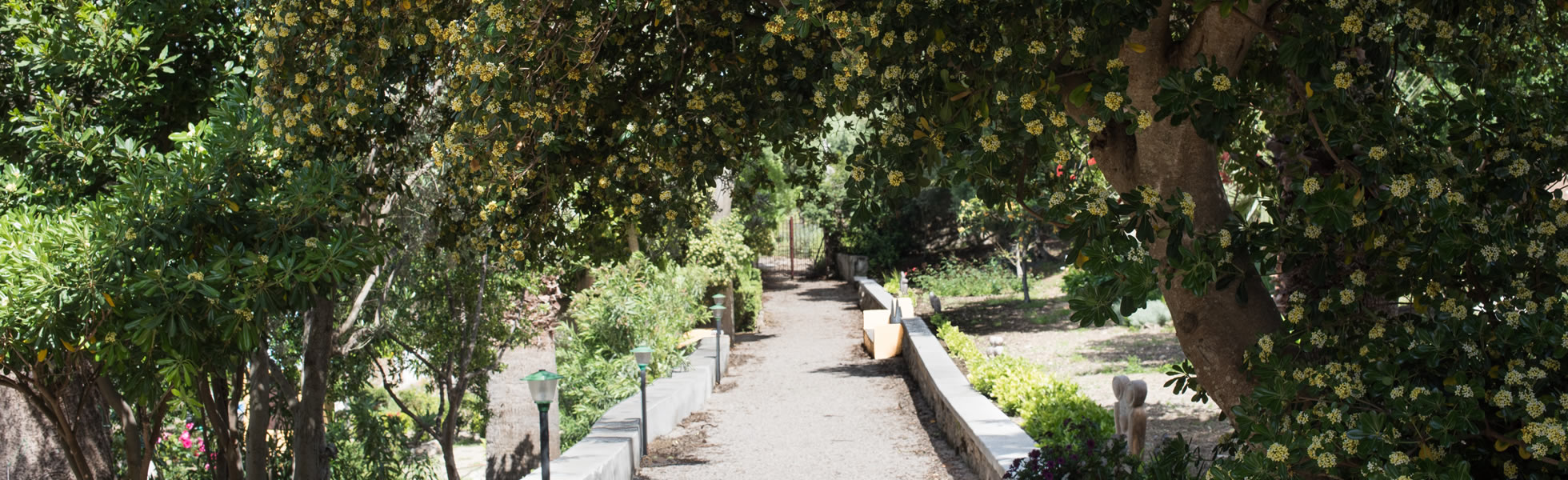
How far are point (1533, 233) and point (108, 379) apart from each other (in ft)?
22.4

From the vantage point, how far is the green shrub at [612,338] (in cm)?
1270

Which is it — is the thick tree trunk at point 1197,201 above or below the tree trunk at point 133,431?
above

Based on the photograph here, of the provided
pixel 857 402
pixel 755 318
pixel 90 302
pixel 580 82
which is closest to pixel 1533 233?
pixel 580 82

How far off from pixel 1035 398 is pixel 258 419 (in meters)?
6.06

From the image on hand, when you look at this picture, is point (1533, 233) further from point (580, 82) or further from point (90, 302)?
point (90, 302)

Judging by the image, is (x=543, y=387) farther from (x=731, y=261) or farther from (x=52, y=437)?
(x=731, y=261)

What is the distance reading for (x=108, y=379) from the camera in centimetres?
626

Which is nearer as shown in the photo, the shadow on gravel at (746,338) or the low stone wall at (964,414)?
the low stone wall at (964,414)

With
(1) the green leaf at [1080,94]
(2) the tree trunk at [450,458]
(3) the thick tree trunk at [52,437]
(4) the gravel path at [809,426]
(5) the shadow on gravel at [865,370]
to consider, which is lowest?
(2) the tree trunk at [450,458]

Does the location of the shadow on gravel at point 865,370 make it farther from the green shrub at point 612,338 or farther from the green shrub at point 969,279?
the green shrub at point 969,279

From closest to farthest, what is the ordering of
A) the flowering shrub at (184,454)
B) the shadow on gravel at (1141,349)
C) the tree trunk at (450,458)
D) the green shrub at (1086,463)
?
the green shrub at (1086,463)
the flowering shrub at (184,454)
the tree trunk at (450,458)
the shadow on gravel at (1141,349)

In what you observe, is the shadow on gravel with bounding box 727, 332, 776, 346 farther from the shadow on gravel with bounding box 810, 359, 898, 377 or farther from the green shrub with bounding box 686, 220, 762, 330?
the shadow on gravel with bounding box 810, 359, 898, 377

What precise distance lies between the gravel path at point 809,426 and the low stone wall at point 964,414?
181 millimetres

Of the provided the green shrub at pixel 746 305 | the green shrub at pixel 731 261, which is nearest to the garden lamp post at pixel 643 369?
the green shrub at pixel 731 261
